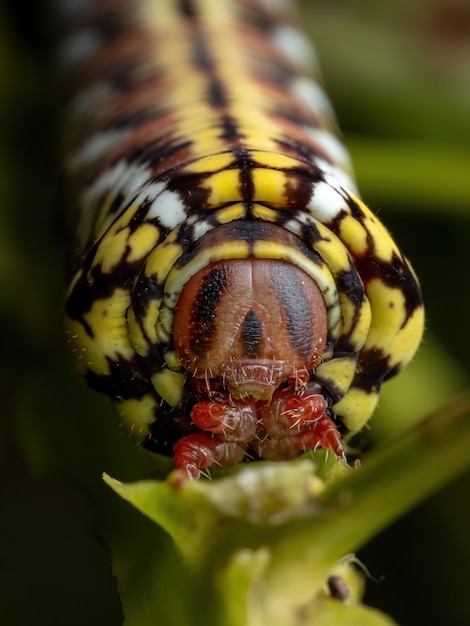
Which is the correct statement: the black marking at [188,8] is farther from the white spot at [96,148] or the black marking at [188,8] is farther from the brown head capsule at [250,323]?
the brown head capsule at [250,323]

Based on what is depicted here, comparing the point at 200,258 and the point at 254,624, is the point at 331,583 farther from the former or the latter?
the point at 200,258

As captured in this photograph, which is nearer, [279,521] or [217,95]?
[279,521]

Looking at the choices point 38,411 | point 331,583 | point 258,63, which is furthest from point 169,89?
point 331,583

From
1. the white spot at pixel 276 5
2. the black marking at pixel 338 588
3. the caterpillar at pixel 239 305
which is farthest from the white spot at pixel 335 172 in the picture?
the white spot at pixel 276 5

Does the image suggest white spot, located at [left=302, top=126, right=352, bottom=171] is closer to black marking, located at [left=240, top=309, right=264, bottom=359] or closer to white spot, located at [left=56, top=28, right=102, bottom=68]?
black marking, located at [left=240, top=309, right=264, bottom=359]

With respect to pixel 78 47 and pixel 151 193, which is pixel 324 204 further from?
pixel 78 47

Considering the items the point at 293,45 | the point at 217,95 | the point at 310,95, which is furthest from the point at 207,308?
the point at 293,45

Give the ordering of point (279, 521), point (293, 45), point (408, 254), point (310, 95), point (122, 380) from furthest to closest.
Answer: point (408, 254), point (293, 45), point (310, 95), point (122, 380), point (279, 521)

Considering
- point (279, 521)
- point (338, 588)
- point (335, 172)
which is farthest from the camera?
point (335, 172)
